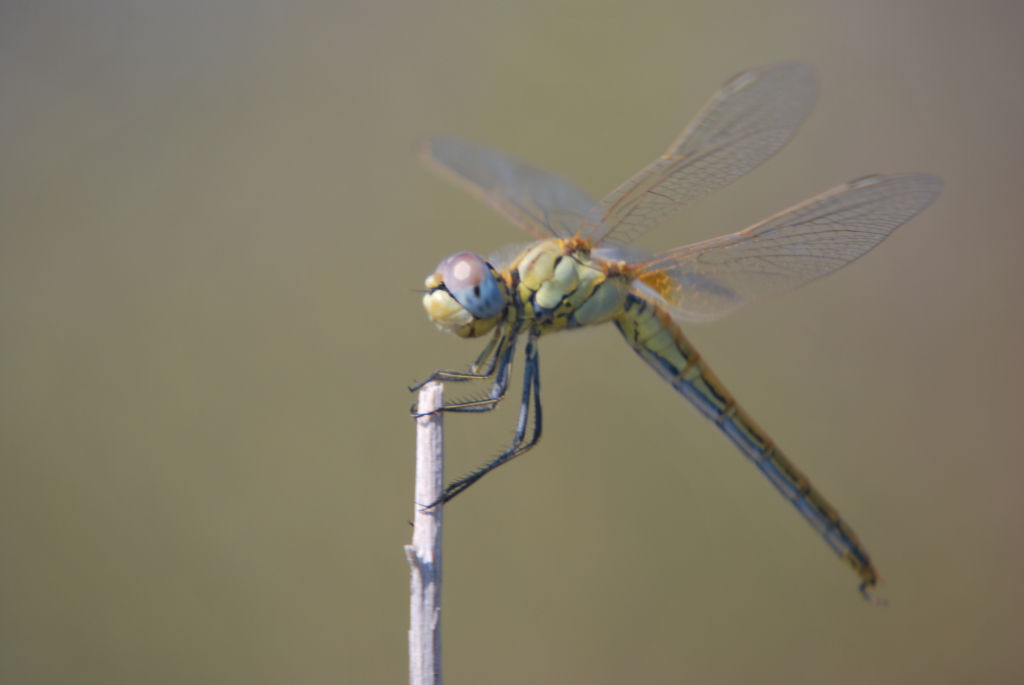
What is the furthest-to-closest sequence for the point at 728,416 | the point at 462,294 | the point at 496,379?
the point at 728,416, the point at 496,379, the point at 462,294

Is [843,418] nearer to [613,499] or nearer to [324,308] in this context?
[613,499]

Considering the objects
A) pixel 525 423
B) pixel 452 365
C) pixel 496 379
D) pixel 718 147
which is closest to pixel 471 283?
pixel 496 379

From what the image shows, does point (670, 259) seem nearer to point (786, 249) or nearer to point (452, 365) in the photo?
point (786, 249)

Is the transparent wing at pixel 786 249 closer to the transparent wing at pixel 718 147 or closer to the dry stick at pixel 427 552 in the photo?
the transparent wing at pixel 718 147

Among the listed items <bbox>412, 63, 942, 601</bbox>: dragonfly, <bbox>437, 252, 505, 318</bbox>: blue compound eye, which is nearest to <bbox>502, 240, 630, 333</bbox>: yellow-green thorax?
<bbox>412, 63, 942, 601</bbox>: dragonfly

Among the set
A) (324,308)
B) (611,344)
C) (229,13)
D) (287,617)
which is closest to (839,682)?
(611,344)

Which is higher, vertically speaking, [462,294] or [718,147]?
[718,147]

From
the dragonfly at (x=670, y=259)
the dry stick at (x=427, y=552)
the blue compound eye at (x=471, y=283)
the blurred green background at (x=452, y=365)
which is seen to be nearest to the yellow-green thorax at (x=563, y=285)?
the dragonfly at (x=670, y=259)
